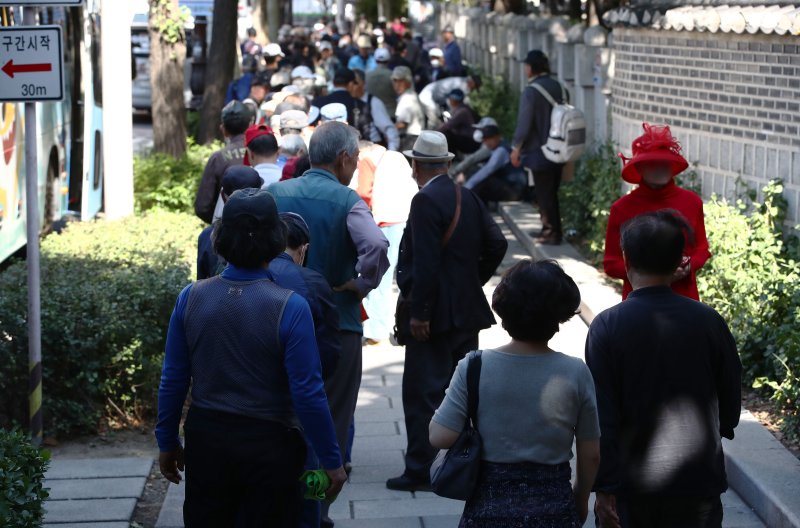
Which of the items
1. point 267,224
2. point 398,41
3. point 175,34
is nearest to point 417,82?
point 398,41

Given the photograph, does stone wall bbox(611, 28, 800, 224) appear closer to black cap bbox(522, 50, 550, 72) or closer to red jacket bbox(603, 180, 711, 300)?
black cap bbox(522, 50, 550, 72)

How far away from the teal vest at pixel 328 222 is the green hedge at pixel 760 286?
94.3 inches

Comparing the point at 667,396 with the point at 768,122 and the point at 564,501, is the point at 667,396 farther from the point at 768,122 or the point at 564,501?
the point at 768,122

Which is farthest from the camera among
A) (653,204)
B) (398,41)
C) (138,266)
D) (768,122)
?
(398,41)

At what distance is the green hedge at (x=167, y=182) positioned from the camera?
44.6 ft

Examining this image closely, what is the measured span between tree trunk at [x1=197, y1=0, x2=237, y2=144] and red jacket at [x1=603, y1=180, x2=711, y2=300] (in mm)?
12182

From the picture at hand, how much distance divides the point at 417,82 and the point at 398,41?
9.15 meters

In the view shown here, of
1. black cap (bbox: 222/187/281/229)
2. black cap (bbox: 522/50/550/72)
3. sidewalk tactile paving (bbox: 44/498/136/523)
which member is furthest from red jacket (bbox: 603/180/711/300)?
black cap (bbox: 522/50/550/72)

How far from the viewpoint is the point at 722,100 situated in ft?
35.0

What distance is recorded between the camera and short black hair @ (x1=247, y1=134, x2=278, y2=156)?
8.21 metres

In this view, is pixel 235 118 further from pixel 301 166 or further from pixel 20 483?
pixel 20 483

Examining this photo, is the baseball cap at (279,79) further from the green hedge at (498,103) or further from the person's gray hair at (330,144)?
the person's gray hair at (330,144)

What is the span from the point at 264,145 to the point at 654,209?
2.96m

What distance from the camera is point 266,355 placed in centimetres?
422
